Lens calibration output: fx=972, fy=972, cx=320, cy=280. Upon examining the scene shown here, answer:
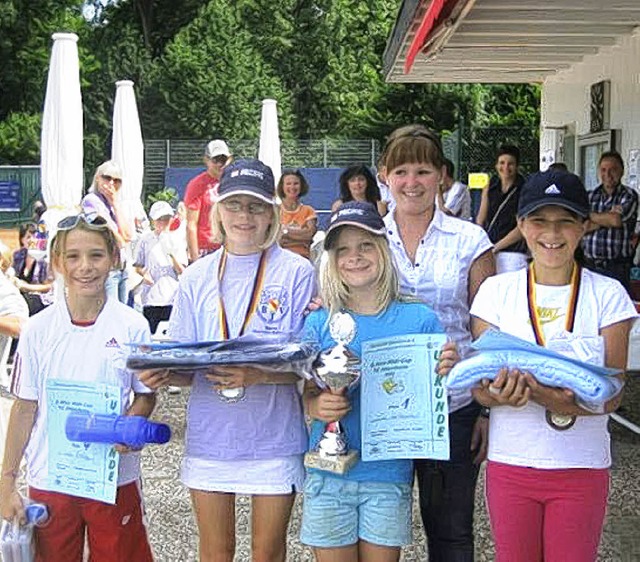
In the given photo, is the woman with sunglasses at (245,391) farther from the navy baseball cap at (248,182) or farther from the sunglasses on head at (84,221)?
the sunglasses on head at (84,221)

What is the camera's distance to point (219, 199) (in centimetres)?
321

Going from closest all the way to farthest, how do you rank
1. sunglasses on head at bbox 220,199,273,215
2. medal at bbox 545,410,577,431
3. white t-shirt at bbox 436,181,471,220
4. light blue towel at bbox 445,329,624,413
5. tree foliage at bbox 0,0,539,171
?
light blue towel at bbox 445,329,624,413, medal at bbox 545,410,577,431, sunglasses on head at bbox 220,199,273,215, white t-shirt at bbox 436,181,471,220, tree foliage at bbox 0,0,539,171

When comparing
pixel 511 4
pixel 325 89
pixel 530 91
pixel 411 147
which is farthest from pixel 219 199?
pixel 325 89

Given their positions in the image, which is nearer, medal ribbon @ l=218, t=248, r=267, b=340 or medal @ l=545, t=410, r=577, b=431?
medal @ l=545, t=410, r=577, b=431

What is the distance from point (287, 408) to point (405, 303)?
51 centimetres

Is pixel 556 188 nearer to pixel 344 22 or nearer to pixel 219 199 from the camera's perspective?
pixel 219 199

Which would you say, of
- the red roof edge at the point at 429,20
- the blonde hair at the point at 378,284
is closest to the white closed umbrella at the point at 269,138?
the red roof edge at the point at 429,20

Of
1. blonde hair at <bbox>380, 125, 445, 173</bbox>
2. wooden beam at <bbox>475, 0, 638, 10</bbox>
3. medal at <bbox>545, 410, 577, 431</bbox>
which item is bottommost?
medal at <bbox>545, 410, 577, 431</bbox>

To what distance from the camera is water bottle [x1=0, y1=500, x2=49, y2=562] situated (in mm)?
3004

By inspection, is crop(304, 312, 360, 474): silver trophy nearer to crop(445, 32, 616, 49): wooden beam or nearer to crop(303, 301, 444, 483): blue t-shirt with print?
crop(303, 301, 444, 483): blue t-shirt with print

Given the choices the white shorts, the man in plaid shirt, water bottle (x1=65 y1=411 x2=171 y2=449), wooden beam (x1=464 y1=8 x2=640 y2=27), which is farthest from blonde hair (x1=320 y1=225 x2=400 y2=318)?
wooden beam (x1=464 y1=8 x2=640 y2=27)

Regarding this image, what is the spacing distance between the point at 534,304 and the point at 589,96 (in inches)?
414

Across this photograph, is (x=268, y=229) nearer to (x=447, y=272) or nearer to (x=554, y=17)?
(x=447, y=272)

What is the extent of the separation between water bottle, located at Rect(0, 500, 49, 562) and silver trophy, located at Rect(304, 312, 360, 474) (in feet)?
2.90
